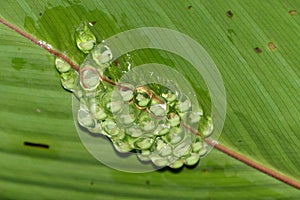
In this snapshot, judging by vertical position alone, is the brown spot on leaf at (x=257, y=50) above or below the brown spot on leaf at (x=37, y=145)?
above

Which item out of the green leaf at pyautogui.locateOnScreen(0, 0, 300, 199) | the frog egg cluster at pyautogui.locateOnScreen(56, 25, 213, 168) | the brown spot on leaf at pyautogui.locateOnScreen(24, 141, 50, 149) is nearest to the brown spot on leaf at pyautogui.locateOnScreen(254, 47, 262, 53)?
the green leaf at pyautogui.locateOnScreen(0, 0, 300, 199)

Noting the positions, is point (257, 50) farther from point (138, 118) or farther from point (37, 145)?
point (37, 145)

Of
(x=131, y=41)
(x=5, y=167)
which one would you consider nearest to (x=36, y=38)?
(x=131, y=41)

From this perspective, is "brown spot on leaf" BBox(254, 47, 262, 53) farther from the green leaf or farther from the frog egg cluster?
the frog egg cluster

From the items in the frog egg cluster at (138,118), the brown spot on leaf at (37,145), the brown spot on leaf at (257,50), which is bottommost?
the brown spot on leaf at (37,145)

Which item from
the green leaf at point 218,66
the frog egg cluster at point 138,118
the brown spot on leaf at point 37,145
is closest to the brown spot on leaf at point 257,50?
the green leaf at point 218,66

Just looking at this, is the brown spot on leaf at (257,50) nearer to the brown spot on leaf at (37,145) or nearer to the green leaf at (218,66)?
the green leaf at (218,66)

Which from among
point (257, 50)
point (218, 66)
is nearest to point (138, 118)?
point (218, 66)

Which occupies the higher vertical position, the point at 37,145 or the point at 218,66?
the point at 218,66
